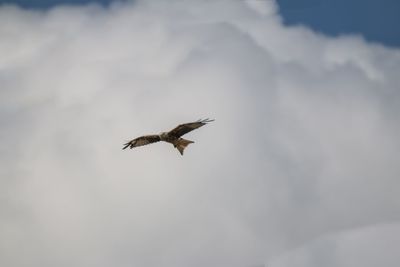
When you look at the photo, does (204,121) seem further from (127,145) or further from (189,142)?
(127,145)

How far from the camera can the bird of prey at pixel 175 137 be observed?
40.0 meters

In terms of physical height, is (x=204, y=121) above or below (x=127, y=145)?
below

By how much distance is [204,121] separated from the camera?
120ft

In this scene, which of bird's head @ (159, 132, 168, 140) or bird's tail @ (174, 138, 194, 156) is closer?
bird's tail @ (174, 138, 194, 156)

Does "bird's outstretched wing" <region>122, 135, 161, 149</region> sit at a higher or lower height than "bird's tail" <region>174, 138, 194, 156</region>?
higher

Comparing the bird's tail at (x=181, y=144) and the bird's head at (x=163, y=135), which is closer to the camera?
the bird's tail at (x=181, y=144)

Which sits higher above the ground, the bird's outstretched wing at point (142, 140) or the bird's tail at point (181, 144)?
→ the bird's outstretched wing at point (142, 140)

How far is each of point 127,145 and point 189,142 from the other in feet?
17.4

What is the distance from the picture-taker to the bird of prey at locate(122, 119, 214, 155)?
39950 millimetres

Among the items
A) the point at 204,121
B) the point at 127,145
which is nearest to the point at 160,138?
the point at 127,145

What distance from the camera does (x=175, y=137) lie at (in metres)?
41.9

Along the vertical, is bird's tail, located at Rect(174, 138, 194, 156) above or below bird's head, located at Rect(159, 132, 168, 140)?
below

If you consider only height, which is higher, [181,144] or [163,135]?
[163,135]

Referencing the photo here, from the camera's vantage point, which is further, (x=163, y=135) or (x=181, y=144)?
(x=163, y=135)
